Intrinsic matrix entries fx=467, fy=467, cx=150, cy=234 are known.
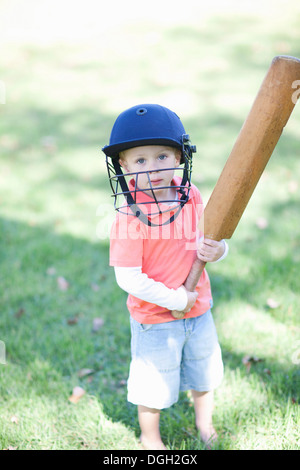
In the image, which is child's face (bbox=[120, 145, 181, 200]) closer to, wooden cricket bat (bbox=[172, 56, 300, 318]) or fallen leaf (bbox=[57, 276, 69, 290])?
wooden cricket bat (bbox=[172, 56, 300, 318])

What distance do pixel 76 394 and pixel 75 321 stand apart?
2.28ft

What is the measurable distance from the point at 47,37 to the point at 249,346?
870cm

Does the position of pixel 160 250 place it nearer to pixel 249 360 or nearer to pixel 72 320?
pixel 249 360

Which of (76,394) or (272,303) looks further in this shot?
(272,303)

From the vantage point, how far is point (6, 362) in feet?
8.94

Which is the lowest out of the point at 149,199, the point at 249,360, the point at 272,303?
the point at 249,360

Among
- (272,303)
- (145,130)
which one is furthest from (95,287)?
(145,130)

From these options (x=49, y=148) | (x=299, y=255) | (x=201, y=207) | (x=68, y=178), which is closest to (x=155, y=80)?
(x=49, y=148)

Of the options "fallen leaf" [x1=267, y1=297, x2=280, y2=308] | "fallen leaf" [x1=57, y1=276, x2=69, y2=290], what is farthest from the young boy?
"fallen leaf" [x1=57, y1=276, x2=69, y2=290]

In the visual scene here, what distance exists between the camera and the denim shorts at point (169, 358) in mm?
2039

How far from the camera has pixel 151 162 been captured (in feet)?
5.88

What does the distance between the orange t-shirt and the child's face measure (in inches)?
3.7

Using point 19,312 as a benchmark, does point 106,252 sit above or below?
above

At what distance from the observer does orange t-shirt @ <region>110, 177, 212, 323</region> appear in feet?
6.09
